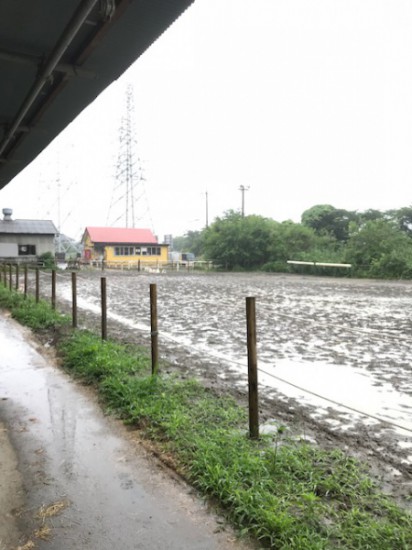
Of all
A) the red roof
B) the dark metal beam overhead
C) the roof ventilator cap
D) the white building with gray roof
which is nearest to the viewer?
the dark metal beam overhead

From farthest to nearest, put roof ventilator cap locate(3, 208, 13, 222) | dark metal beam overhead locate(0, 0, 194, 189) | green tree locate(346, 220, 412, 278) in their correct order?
1. roof ventilator cap locate(3, 208, 13, 222)
2. green tree locate(346, 220, 412, 278)
3. dark metal beam overhead locate(0, 0, 194, 189)

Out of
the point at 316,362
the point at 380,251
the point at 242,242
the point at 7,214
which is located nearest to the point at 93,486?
the point at 316,362

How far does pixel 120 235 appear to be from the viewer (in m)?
56.6

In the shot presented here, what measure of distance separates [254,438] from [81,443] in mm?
1484

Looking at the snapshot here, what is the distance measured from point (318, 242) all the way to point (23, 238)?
94.8 feet

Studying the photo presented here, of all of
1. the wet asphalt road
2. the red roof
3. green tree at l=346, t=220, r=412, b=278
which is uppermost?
the red roof

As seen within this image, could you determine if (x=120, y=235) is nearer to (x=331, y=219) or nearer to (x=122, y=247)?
(x=122, y=247)

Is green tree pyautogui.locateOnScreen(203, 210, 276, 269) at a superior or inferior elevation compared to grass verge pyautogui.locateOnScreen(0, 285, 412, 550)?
superior

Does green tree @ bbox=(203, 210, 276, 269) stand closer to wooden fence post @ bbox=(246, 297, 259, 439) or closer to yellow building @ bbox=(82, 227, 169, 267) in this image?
yellow building @ bbox=(82, 227, 169, 267)

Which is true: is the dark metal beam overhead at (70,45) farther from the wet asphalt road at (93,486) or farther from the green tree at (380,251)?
the green tree at (380,251)

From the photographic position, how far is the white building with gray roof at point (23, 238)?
40.1m

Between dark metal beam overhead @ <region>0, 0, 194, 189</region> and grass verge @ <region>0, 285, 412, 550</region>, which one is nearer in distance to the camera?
grass verge @ <region>0, 285, 412, 550</region>

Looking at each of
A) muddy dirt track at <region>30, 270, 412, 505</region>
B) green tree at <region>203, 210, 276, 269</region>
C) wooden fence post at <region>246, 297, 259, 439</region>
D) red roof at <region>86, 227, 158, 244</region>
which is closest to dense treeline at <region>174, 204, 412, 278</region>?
green tree at <region>203, 210, 276, 269</region>

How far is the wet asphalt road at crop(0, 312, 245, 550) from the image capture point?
2465 millimetres
